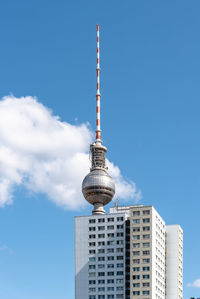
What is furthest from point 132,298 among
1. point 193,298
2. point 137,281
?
point 193,298

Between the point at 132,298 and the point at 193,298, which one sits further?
the point at 132,298

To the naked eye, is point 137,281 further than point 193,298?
Yes

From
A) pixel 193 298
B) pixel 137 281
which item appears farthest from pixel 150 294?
pixel 193 298

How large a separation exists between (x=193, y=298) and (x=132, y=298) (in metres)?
23.6

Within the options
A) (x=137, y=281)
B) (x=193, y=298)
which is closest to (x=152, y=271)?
(x=137, y=281)

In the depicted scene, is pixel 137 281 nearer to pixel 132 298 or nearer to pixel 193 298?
pixel 132 298

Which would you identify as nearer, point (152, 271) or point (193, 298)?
point (193, 298)

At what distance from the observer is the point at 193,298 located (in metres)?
182

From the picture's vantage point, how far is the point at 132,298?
197875mm

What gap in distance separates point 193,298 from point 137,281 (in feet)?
74.8

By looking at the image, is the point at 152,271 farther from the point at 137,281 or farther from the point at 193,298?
the point at 193,298

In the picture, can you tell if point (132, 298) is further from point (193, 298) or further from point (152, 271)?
point (193, 298)

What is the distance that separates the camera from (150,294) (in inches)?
7751

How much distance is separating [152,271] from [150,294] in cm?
753
